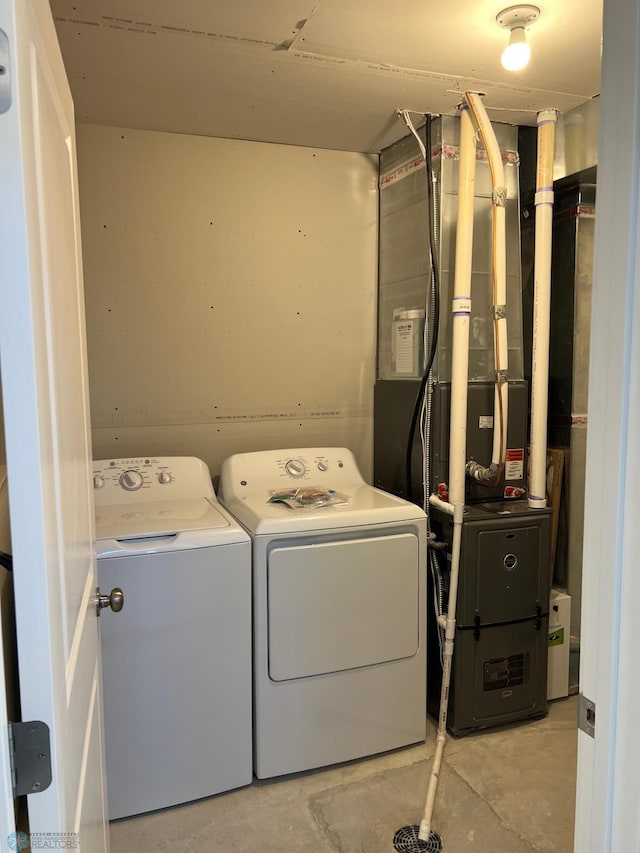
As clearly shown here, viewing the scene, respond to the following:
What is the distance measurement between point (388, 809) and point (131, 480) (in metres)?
1.47

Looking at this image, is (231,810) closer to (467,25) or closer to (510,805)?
(510,805)

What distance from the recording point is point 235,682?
2.12 m

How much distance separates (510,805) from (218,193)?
2561 mm

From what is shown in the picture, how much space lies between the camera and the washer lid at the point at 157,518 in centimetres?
205

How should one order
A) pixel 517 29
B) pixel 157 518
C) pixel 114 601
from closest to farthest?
1. pixel 114 601
2. pixel 517 29
3. pixel 157 518

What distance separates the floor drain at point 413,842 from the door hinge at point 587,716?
1.30m

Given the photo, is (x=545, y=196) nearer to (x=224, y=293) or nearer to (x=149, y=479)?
(x=224, y=293)

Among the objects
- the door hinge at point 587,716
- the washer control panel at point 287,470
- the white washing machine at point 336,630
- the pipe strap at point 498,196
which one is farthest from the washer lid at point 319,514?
the door hinge at point 587,716

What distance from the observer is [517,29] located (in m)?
1.81

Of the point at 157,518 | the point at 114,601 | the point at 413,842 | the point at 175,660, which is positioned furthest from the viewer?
the point at 157,518

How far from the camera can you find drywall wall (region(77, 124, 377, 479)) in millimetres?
2596

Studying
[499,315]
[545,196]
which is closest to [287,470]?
[499,315]

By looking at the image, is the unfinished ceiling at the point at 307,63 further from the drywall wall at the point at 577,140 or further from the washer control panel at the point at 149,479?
the washer control panel at the point at 149,479

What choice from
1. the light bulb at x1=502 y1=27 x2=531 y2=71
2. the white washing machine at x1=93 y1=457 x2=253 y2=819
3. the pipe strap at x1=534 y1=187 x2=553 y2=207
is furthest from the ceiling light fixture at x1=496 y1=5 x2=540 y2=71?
the white washing machine at x1=93 y1=457 x2=253 y2=819
